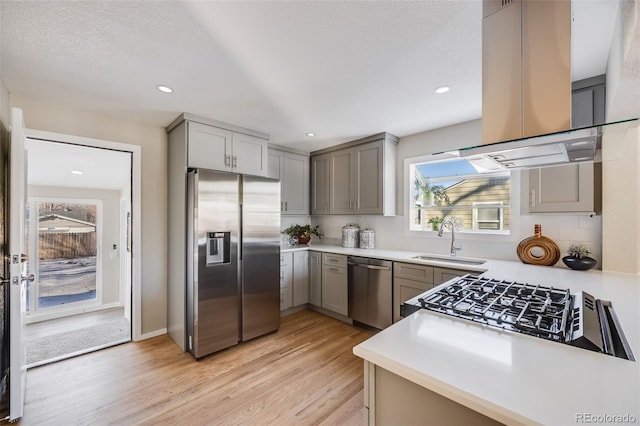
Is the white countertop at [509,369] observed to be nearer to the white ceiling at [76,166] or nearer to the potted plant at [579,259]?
the potted plant at [579,259]

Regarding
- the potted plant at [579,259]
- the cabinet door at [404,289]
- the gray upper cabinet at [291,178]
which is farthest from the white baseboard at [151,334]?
the potted plant at [579,259]

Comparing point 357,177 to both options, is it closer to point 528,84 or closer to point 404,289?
point 404,289

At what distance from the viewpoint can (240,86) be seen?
223cm

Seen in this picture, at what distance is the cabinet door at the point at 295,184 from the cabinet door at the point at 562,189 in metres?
2.88

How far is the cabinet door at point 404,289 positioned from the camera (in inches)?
107

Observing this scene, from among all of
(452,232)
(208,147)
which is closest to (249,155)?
(208,147)

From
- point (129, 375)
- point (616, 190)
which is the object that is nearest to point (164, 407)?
point (129, 375)

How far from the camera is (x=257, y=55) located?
5.94 feet

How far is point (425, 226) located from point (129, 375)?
343cm

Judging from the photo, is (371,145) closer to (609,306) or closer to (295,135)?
(295,135)

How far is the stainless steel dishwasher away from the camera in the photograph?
3.00 m

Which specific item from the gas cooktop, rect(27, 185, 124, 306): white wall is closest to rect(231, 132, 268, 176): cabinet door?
the gas cooktop

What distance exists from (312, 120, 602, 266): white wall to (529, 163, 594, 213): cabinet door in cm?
46

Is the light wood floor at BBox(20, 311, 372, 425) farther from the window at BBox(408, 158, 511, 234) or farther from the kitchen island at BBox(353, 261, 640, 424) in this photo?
the window at BBox(408, 158, 511, 234)
